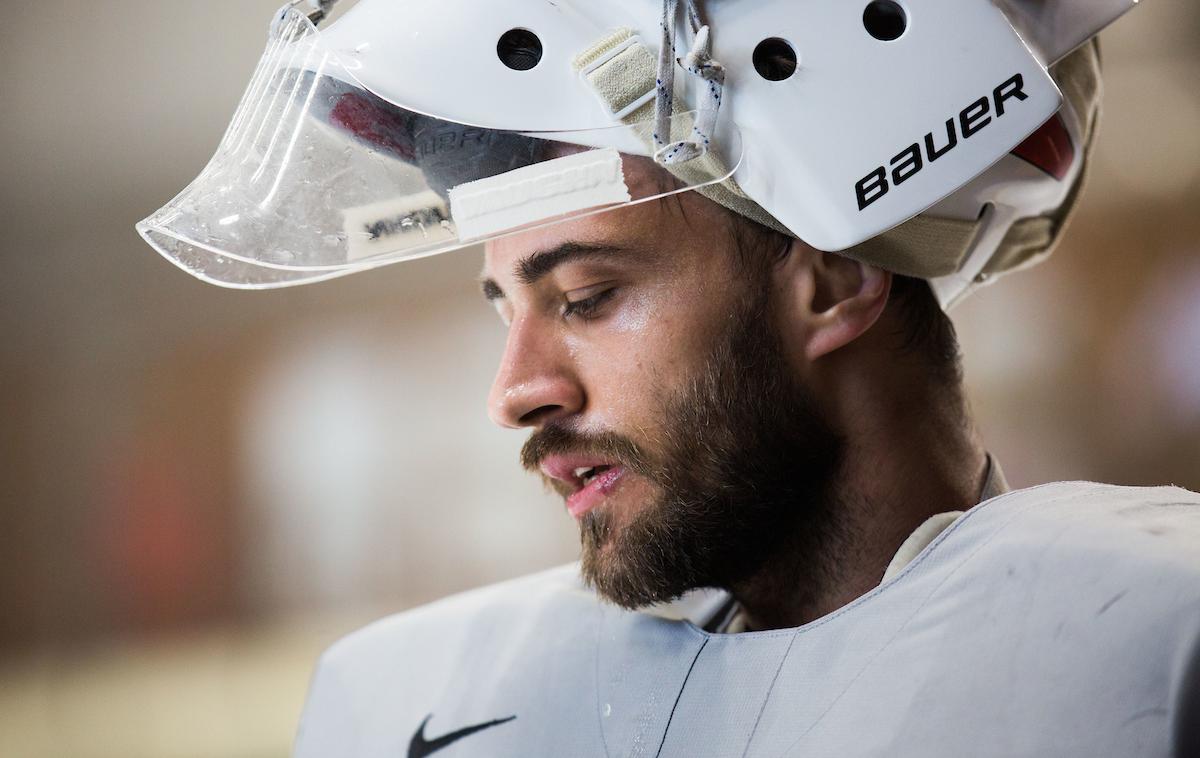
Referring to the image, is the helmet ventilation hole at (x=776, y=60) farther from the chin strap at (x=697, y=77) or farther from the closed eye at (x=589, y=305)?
the closed eye at (x=589, y=305)

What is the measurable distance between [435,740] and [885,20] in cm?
71

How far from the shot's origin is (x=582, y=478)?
2.97 ft

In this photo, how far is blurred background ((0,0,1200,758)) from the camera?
3.18 m

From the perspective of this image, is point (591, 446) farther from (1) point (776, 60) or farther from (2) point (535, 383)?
(1) point (776, 60)

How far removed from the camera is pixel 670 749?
819 millimetres

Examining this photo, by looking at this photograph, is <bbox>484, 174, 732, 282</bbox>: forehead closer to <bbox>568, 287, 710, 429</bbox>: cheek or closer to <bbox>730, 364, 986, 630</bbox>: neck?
<bbox>568, 287, 710, 429</bbox>: cheek

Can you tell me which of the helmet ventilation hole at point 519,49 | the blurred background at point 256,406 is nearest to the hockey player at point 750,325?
the helmet ventilation hole at point 519,49

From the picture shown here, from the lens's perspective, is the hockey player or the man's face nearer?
the hockey player

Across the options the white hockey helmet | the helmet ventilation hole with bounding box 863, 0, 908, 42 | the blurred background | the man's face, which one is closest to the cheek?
the man's face

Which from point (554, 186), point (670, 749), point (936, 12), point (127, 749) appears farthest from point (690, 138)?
point (127, 749)

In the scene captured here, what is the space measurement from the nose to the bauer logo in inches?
10.5

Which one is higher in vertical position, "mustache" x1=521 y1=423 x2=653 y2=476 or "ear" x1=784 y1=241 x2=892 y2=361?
"ear" x1=784 y1=241 x2=892 y2=361

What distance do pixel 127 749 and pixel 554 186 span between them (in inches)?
132

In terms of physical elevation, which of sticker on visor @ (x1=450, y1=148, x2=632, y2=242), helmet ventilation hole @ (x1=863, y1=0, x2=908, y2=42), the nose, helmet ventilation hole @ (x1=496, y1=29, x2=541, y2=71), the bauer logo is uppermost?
helmet ventilation hole @ (x1=496, y1=29, x2=541, y2=71)
